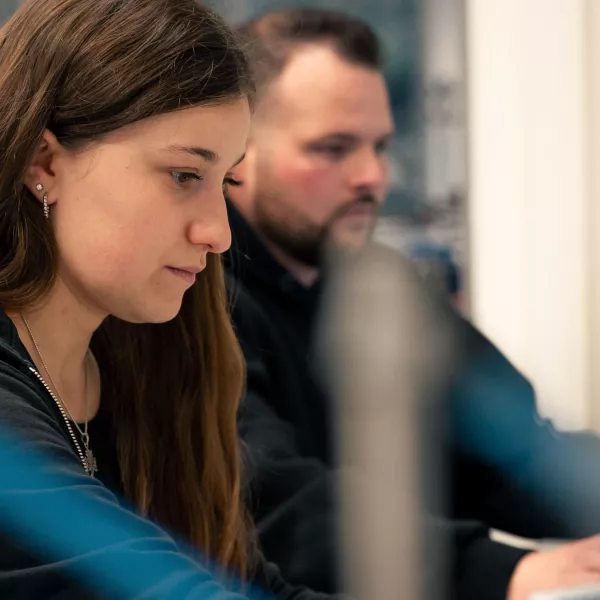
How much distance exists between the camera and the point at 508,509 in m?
1.13

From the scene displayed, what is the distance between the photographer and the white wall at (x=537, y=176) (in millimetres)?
852

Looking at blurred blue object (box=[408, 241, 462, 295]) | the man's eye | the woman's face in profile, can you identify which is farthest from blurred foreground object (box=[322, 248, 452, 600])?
the woman's face in profile

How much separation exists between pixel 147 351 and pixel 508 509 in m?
0.48

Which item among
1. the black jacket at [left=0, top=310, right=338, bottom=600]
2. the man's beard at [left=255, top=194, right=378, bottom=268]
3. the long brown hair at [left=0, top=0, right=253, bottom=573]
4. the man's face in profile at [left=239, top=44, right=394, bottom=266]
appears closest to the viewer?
the black jacket at [left=0, top=310, right=338, bottom=600]

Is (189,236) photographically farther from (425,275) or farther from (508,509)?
A: (508,509)

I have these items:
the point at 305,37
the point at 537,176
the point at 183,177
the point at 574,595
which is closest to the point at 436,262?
the point at 537,176

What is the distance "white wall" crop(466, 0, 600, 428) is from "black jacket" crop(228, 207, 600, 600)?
0.12 m

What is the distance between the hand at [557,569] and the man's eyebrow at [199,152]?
0.43 meters

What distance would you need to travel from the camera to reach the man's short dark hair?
102 cm

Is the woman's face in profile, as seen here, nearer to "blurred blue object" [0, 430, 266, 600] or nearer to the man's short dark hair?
"blurred blue object" [0, 430, 266, 600]

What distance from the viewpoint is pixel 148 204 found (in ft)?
2.32

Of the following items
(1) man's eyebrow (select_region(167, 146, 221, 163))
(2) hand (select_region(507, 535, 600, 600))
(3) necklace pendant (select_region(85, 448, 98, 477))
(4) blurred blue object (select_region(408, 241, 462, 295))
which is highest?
(1) man's eyebrow (select_region(167, 146, 221, 163))

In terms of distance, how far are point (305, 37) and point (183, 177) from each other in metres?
0.45

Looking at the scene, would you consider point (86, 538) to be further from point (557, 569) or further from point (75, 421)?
point (557, 569)
